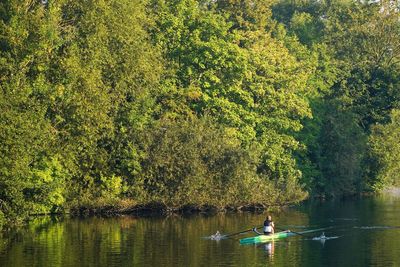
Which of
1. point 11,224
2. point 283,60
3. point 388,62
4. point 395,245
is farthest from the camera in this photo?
point 388,62

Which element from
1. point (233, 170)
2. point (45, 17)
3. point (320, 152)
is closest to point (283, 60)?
point (320, 152)

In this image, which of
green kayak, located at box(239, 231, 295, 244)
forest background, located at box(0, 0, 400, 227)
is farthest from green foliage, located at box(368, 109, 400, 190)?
green kayak, located at box(239, 231, 295, 244)

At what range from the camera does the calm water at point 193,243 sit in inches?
1642

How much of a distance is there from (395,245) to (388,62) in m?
Result: 51.7

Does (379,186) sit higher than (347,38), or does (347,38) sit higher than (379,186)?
(347,38)

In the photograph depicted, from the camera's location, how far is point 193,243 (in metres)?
47.8

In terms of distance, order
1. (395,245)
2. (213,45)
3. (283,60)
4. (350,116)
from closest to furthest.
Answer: (395,245), (213,45), (283,60), (350,116)

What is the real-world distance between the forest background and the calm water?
3.12 metres

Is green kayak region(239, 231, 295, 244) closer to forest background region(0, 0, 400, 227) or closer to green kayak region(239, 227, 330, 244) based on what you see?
green kayak region(239, 227, 330, 244)

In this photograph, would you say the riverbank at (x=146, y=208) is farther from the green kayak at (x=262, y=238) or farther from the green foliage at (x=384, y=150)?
the green foliage at (x=384, y=150)

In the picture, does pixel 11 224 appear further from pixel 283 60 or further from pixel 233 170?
pixel 283 60

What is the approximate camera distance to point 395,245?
4728 cm

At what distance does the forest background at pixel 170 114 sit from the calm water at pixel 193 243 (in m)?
3.12

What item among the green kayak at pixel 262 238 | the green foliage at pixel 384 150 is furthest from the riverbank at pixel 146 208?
the green foliage at pixel 384 150
